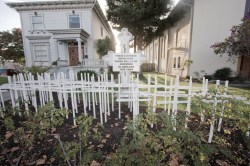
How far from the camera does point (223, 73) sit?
12.8 meters

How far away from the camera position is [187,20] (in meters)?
14.1

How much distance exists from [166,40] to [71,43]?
475 inches

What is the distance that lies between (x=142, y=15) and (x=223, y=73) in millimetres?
8716

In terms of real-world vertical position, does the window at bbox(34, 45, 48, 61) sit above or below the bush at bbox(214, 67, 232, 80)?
above

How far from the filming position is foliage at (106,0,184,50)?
12.8m

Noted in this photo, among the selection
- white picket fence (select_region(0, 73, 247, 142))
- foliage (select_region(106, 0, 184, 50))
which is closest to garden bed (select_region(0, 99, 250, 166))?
white picket fence (select_region(0, 73, 247, 142))

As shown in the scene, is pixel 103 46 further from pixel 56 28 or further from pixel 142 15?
pixel 142 15

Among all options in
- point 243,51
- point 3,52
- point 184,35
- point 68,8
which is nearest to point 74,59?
point 68,8

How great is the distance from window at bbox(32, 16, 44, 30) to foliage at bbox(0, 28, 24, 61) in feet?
52.0

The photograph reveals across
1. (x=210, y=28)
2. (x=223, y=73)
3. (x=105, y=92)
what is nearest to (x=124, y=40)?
(x=105, y=92)

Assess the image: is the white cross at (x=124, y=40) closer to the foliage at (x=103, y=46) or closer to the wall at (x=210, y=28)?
the wall at (x=210, y=28)

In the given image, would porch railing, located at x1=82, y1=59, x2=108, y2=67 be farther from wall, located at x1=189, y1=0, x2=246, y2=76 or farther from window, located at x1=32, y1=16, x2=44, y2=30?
wall, located at x1=189, y1=0, x2=246, y2=76

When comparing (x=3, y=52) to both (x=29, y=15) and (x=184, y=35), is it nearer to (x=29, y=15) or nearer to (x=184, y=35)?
(x=29, y=15)

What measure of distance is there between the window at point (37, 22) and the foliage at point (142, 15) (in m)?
7.39
